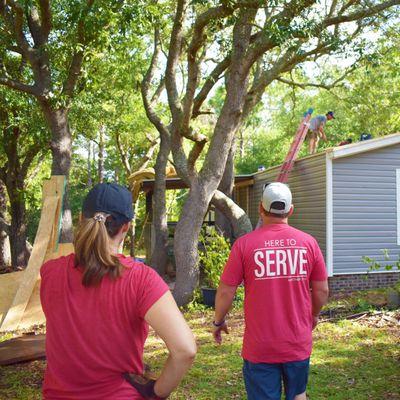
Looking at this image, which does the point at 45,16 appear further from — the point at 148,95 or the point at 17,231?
the point at 17,231

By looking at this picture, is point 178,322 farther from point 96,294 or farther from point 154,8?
point 154,8

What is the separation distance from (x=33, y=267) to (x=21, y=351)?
2.35 metres

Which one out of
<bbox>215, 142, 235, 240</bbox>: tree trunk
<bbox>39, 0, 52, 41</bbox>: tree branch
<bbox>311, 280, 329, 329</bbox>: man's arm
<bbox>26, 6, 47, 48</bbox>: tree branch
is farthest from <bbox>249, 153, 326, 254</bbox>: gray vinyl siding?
<bbox>311, 280, 329, 329</bbox>: man's arm

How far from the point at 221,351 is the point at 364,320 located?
3114 mm

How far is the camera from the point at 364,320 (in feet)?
29.9

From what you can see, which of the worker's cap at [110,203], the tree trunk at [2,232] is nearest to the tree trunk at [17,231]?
the tree trunk at [2,232]

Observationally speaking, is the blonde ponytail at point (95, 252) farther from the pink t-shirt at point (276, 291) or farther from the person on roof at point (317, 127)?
the person on roof at point (317, 127)

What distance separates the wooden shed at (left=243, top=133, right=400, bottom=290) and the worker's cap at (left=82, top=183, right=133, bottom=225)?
9.93 metres

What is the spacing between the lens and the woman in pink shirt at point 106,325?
1840 mm

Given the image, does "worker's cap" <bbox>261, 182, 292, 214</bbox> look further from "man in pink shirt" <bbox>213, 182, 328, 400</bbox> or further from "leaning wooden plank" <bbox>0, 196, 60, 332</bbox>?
"leaning wooden plank" <bbox>0, 196, 60, 332</bbox>

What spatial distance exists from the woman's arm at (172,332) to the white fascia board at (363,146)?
10077 mm

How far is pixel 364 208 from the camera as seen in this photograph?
11914 millimetres

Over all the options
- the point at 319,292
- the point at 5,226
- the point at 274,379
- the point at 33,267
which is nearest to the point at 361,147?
the point at 33,267

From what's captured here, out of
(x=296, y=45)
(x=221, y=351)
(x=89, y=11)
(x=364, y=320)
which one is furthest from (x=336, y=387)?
(x=89, y=11)
